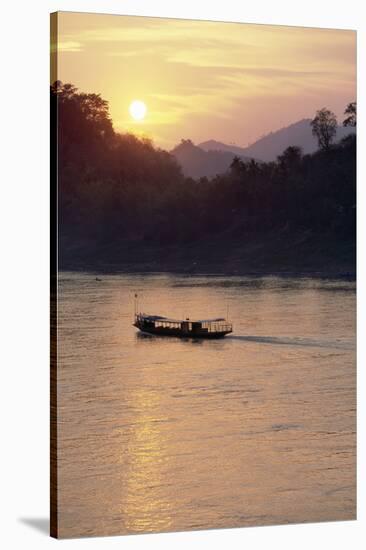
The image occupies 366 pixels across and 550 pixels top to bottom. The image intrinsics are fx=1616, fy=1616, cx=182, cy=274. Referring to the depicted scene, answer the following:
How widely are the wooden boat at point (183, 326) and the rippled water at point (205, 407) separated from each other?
0.05 meters

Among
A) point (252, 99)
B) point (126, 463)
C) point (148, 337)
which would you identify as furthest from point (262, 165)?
point (126, 463)

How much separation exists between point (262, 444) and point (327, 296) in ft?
3.98

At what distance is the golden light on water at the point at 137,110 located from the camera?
10.7 m

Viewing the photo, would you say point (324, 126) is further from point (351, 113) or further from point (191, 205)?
point (191, 205)

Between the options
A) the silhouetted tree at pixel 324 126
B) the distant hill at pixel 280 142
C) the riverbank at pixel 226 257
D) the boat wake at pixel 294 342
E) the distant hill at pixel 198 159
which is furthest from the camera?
the silhouetted tree at pixel 324 126

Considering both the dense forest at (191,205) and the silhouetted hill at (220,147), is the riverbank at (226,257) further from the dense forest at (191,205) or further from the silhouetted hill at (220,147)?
the silhouetted hill at (220,147)

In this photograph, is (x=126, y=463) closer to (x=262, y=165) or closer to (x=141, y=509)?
(x=141, y=509)

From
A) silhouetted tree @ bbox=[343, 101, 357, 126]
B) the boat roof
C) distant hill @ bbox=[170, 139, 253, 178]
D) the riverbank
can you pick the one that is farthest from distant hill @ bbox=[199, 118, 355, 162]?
the boat roof

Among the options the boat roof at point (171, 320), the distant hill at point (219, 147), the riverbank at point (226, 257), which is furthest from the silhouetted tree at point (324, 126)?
the boat roof at point (171, 320)

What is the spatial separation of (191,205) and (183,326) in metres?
0.84

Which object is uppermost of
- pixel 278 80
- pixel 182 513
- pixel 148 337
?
pixel 278 80

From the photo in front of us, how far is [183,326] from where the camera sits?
10.9m

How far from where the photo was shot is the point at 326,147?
11.4m

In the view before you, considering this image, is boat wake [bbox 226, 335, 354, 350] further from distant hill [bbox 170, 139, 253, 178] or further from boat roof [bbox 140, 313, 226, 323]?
distant hill [bbox 170, 139, 253, 178]
